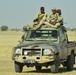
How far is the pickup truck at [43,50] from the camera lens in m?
18.1

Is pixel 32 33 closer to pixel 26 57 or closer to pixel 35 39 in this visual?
pixel 35 39

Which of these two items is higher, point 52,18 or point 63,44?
point 52,18

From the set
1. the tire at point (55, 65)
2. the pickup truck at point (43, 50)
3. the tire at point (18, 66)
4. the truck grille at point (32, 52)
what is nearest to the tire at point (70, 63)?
the pickup truck at point (43, 50)

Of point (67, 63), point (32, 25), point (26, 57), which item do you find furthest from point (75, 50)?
point (26, 57)

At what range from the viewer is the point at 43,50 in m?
18.2

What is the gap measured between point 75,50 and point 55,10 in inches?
86.8

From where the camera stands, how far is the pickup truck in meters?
18.1

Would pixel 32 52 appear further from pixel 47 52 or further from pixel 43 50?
pixel 47 52

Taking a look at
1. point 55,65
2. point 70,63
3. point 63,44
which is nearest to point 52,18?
point 63,44

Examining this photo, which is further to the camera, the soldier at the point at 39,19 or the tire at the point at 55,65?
the soldier at the point at 39,19

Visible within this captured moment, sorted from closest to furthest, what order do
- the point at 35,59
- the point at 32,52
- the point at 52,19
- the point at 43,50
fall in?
the point at 35,59 → the point at 43,50 → the point at 32,52 → the point at 52,19

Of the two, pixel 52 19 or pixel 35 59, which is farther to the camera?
pixel 52 19

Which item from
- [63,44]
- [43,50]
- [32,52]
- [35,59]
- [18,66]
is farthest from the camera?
[63,44]

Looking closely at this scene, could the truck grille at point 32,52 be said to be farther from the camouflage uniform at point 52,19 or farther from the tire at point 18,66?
the camouflage uniform at point 52,19
